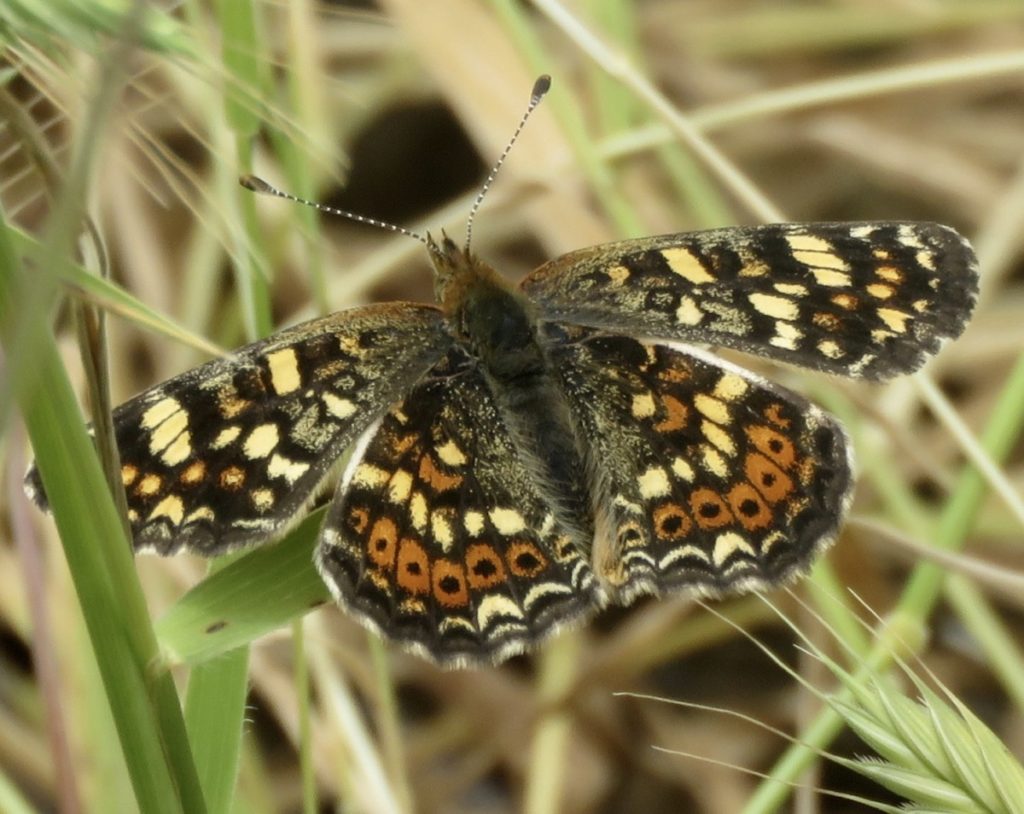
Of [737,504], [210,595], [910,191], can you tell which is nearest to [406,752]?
[737,504]

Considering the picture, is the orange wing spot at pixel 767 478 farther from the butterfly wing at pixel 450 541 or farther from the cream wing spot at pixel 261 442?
the cream wing spot at pixel 261 442

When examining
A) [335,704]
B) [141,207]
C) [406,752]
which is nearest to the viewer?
[335,704]

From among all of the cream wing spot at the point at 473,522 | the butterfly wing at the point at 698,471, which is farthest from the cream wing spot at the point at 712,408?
the cream wing spot at the point at 473,522

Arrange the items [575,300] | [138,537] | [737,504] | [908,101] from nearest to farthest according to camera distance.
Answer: [138,537] < [737,504] < [575,300] < [908,101]

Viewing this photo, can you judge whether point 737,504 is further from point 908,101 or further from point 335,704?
point 908,101

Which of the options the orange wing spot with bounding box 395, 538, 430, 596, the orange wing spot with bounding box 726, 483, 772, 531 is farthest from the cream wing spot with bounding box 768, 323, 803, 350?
the orange wing spot with bounding box 395, 538, 430, 596
